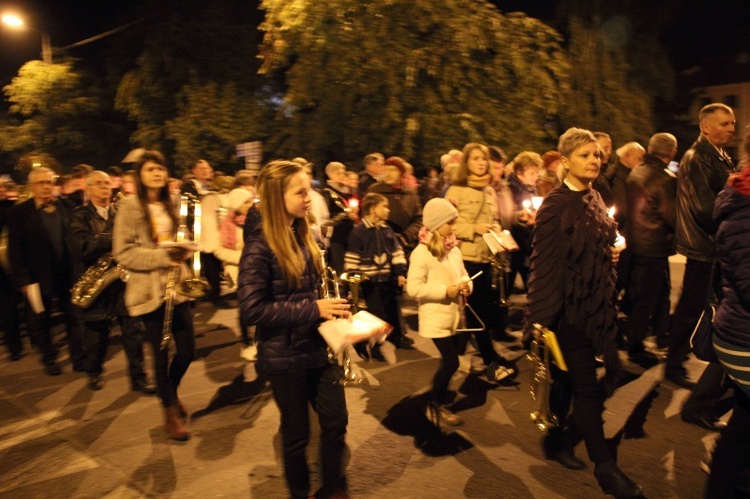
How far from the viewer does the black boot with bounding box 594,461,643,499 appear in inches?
144

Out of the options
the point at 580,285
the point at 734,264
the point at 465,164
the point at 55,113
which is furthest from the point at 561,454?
the point at 55,113

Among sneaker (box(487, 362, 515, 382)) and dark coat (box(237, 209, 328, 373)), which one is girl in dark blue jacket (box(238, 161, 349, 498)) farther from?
sneaker (box(487, 362, 515, 382))

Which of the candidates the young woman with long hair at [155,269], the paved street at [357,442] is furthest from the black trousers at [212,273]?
the young woman with long hair at [155,269]

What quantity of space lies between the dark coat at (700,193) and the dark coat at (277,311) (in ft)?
11.9

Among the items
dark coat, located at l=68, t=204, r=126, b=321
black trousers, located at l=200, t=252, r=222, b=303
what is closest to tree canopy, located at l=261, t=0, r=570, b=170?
black trousers, located at l=200, t=252, r=222, b=303

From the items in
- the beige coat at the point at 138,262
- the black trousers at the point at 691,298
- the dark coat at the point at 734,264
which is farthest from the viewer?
the black trousers at the point at 691,298

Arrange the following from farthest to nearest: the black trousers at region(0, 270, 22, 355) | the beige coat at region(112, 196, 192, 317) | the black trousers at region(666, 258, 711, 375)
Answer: the black trousers at region(0, 270, 22, 355) < the black trousers at region(666, 258, 711, 375) < the beige coat at region(112, 196, 192, 317)

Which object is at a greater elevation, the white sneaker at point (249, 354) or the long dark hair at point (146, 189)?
the long dark hair at point (146, 189)

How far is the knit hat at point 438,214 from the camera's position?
4.99 meters

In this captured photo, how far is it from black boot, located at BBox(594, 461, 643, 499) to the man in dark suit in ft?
17.6

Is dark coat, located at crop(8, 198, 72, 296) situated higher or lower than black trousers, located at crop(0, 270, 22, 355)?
higher

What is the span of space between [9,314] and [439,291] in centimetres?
533

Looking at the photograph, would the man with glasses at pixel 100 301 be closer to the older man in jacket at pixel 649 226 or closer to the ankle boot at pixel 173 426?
the ankle boot at pixel 173 426

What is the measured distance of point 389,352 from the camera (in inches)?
277
